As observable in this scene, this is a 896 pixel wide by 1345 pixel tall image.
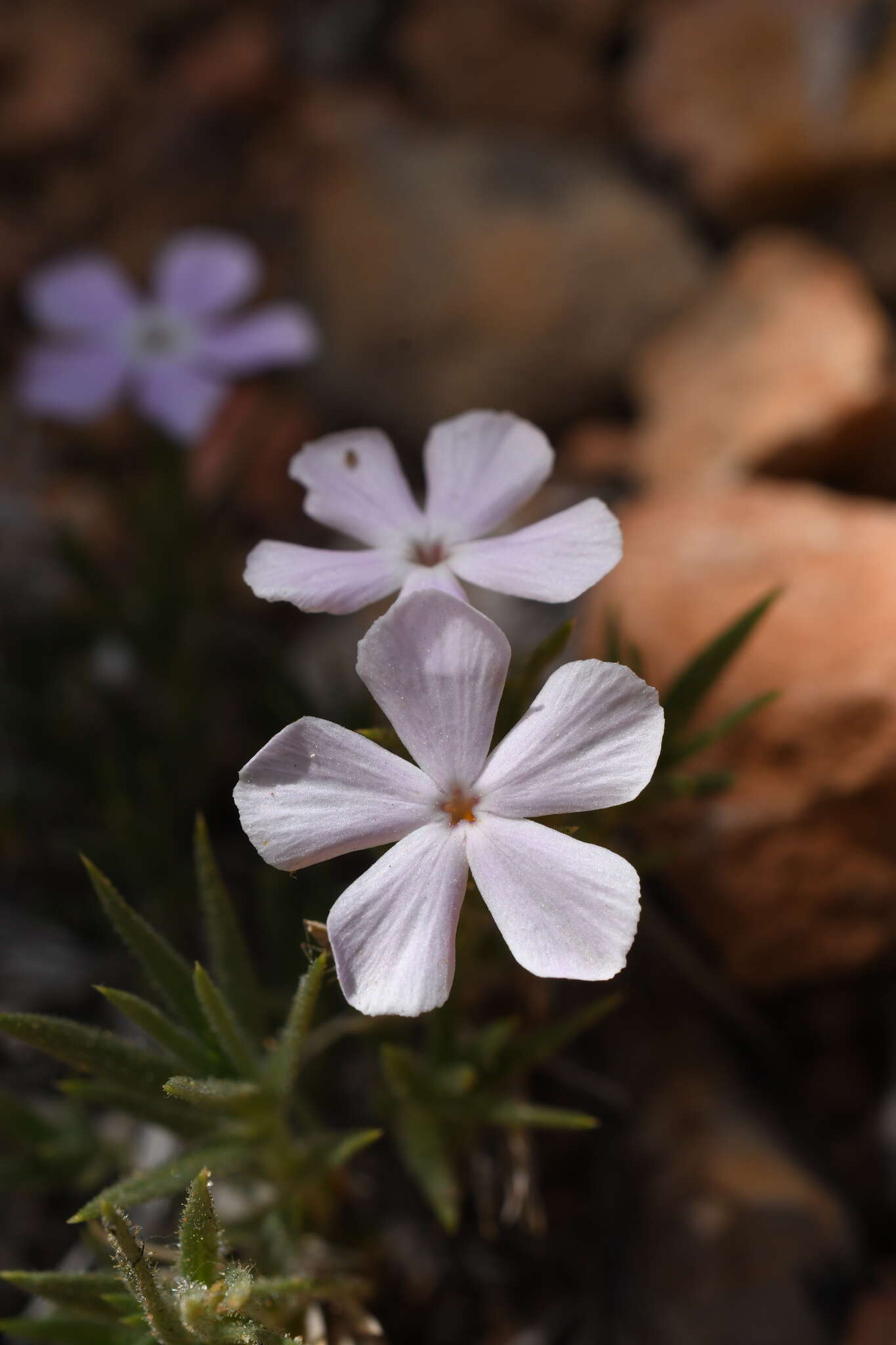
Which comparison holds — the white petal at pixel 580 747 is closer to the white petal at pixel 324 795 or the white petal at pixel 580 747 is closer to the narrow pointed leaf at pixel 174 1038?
the white petal at pixel 324 795

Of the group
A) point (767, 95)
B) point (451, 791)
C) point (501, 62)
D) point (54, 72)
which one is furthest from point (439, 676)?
point (54, 72)

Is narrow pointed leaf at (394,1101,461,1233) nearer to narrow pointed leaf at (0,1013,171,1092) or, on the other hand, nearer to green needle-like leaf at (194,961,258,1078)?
green needle-like leaf at (194,961,258,1078)

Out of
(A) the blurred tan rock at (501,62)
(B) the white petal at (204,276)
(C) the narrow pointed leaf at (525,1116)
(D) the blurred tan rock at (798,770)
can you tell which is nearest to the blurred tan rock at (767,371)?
(D) the blurred tan rock at (798,770)

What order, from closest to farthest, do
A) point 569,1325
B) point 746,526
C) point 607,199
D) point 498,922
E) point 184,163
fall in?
1. point 498,922
2. point 569,1325
3. point 746,526
4. point 607,199
5. point 184,163

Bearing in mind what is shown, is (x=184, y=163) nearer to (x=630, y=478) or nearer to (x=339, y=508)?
(x=630, y=478)

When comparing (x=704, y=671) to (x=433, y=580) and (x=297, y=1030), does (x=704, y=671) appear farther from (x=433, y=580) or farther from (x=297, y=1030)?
(x=297, y=1030)

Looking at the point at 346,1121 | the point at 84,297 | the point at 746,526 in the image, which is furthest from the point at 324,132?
the point at 346,1121
